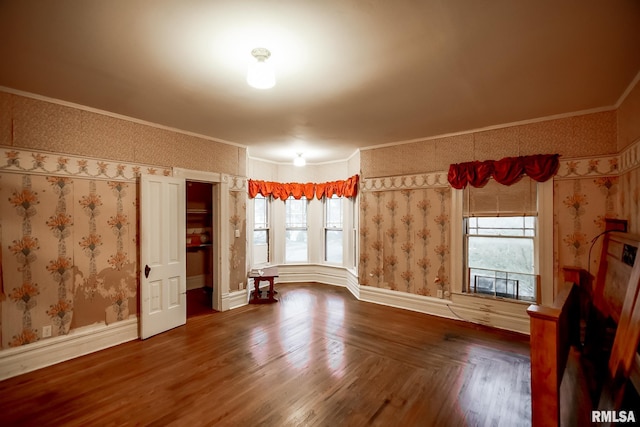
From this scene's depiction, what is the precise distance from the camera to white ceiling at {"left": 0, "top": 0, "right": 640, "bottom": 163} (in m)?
1.64

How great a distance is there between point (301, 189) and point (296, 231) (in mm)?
1038

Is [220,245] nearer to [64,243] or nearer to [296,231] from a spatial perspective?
[64,243]

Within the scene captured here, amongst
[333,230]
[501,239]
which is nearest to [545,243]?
[501,239]

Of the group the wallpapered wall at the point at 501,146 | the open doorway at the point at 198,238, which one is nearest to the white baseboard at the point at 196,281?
the open doorway at the point at 198,238

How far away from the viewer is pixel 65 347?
299 centimetres

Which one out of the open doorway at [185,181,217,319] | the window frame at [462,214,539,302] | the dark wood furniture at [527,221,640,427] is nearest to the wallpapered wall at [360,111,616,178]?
the window frame at [462,214,539,302]

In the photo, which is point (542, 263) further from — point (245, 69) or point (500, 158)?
point (245, 69)

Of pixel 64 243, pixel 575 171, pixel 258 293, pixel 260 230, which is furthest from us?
pixel 260 230

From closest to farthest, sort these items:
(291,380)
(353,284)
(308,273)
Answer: (291,380) → (353,284) → (308,273)

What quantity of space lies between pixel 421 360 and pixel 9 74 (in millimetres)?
4738

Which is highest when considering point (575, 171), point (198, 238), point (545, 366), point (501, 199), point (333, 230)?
point (575, 171)

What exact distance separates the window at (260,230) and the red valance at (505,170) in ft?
13.0

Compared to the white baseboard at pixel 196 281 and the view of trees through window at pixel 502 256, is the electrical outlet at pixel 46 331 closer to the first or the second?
the white baseboard at pixel 196 281

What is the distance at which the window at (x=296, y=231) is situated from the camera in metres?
6.65
